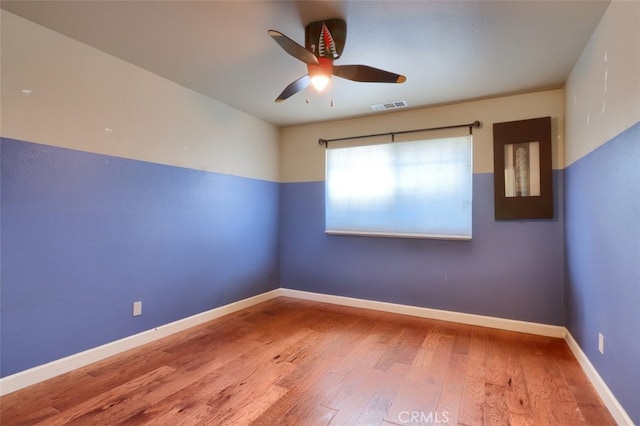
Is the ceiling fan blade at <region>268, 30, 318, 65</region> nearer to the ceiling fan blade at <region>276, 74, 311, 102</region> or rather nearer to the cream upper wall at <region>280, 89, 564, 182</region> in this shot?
the ceiling fan blade at <region>276, 74, 311, 102</region>

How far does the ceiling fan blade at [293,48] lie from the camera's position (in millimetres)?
1828

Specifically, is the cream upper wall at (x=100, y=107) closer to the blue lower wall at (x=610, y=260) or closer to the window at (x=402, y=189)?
the window at (x=402, y=189)

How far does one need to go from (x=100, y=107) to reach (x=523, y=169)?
3997 mm

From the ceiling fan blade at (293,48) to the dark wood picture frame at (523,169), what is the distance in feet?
7.72

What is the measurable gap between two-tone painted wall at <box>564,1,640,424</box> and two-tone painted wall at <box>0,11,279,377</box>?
136 inches

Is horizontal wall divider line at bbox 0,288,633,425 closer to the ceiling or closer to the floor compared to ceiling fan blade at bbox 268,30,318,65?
Answer: closer to the floor

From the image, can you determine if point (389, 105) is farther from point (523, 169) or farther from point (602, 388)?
point (602, 388)

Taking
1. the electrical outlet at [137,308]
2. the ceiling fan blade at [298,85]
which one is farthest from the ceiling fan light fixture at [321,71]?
the electrical outlet at [137,308]

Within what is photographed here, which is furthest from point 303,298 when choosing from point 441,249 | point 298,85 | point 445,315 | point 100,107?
point 100,107

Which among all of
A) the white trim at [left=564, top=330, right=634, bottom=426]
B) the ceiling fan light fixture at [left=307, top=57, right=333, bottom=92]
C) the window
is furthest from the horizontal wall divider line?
the ceiling fan light fixture at [left=307, top=57, right=333, bottom=92]

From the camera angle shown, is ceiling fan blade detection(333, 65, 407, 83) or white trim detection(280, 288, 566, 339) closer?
ceiling fan blade detection(333, 65, 407, 83)

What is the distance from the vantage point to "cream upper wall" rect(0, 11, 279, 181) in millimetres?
2160

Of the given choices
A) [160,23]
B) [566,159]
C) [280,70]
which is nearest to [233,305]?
[280,70]

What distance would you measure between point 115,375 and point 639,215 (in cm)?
343
